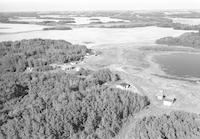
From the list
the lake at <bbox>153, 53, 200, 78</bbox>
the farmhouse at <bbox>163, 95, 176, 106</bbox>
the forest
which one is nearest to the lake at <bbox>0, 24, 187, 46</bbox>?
the lake at <bbox>153, 53, 200, 78</bbox>

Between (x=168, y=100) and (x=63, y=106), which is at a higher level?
(x=63, y=106)

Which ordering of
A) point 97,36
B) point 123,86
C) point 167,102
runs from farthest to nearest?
point 97,36, point 123,86, point 167,102

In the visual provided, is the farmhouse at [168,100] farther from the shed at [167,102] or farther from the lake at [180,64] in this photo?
the lake at [180,64]

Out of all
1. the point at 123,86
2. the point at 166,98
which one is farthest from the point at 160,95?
the point at 123,86

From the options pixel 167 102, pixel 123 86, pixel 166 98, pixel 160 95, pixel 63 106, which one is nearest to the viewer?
pixel 63 106

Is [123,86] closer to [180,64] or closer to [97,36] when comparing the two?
[180,64]

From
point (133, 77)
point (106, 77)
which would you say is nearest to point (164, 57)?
point (133, 77)

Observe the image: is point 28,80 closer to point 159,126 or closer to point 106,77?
point 106,77

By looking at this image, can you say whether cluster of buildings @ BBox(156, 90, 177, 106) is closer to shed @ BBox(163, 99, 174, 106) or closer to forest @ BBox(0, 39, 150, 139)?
shed @ BBox(163, 99, 174, 106)

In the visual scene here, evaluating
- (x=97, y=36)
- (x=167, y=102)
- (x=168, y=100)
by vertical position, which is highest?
(x=97, y=36)
